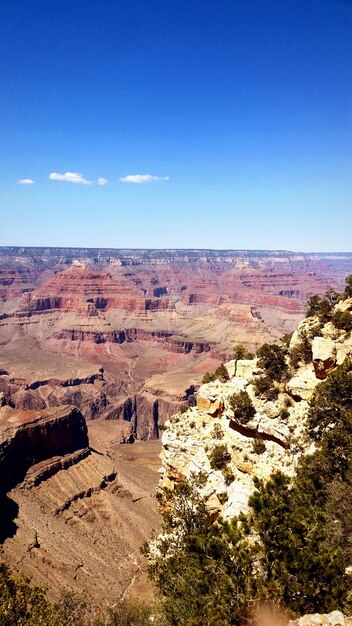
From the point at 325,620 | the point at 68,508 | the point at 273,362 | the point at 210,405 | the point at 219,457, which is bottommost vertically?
the point at 68,508

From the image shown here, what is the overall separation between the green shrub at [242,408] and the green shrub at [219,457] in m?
1.90

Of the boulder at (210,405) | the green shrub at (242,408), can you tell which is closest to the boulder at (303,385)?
the green shrub at (242,408)

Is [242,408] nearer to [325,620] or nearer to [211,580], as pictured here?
[211,580]

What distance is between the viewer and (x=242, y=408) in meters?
22.7

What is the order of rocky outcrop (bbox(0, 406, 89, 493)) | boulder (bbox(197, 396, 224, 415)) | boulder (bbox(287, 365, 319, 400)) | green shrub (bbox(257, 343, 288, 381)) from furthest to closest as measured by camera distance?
rocky outcrop (bbox(0, 406, 89, 493)) < boulder (bbox(197, 396, 224, 415)) < green shrub (bbox(257, 343, 288, 381)) < boulder (bbox(287, 365, 319, 400))

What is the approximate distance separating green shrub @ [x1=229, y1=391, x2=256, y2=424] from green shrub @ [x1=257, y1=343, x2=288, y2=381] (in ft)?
8.51

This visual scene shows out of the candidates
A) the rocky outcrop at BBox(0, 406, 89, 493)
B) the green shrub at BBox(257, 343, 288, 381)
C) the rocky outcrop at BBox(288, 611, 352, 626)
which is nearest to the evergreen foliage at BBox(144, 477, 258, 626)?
the rocky outcrop at BBox(288, 611, 352, 626)

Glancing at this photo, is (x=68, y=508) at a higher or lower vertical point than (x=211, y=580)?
lower

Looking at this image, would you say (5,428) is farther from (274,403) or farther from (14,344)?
(14,344)

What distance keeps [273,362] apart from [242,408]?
4189 mm

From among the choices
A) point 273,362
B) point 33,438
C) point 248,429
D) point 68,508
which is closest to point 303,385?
point 273,362

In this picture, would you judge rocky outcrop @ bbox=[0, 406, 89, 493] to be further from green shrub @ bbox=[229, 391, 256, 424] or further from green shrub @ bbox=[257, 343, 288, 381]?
green shrub @ bbox=[257, 343, 288, 381]

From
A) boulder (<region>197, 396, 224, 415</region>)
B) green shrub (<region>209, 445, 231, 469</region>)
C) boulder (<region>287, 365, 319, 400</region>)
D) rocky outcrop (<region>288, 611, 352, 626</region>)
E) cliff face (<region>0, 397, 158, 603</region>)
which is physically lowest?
cliff face (<region>0, 397, 158, 603</region>)

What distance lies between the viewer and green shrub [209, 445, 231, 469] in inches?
885
